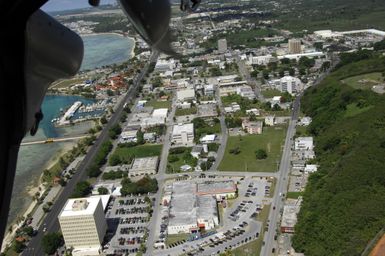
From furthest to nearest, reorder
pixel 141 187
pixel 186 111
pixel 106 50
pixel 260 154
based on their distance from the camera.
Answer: pixel 106 50
pixel 186 111
pixel 260 154
pixel 141 187

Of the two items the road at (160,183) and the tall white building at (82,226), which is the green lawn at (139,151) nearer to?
the road at (160,183)

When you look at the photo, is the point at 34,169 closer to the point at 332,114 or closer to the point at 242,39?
the point at 332,114

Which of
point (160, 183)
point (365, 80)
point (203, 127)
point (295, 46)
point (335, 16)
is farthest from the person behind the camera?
point (335, 16)

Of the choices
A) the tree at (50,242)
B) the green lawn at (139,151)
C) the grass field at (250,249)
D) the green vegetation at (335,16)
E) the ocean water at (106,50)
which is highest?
the grass field at (250,249)

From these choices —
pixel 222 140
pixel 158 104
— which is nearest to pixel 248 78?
pixel 158 104

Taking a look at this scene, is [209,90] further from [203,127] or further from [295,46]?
[295,46]

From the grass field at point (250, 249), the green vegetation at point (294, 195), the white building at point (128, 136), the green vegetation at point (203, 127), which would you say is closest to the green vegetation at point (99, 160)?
the white building at point (128, 136)

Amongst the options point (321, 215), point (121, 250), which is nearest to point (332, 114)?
point (321, 215)
